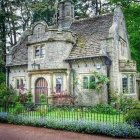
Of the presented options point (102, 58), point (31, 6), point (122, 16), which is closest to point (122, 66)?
point (102, 58)

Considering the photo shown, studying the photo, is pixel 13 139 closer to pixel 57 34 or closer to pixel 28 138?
pixel 28 138

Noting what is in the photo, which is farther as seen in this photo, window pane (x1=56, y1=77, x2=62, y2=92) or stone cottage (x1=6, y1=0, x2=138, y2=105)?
window pane (x1=56, y1=77, x2=62, y2=92)

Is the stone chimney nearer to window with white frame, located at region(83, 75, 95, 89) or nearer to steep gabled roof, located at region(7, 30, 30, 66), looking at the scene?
steep gabled roof, located at region(7, 30, 30, 66)

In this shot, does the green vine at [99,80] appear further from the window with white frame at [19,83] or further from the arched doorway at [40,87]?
the window with white frame at [19,83]

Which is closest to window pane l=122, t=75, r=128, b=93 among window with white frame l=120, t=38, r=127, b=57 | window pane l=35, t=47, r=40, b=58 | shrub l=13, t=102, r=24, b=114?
window with white frame l=120, t=38, r=127, b=57

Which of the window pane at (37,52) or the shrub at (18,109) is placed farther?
the window pane at (37,52)

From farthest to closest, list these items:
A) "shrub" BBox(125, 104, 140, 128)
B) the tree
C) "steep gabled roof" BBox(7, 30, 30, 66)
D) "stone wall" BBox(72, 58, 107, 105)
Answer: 1. "steep gabled roof" BBox(7, 30, 30, 66)
2. the tree
3. "stone wall" BBox(72, 58, 107, 105)
4. "shrub" BBox(125, 104, 140, 128)

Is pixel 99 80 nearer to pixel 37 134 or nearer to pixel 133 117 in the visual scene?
pixel 133 117

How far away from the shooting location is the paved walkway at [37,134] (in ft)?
47.1

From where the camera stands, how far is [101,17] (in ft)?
94.7

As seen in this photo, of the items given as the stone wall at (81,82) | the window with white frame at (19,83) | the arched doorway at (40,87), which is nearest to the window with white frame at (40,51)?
the arched doorway at (40,87)

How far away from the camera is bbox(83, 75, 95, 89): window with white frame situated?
976 inches

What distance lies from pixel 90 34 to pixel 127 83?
5.94 metres

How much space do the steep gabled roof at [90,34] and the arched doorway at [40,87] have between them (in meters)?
3.48
